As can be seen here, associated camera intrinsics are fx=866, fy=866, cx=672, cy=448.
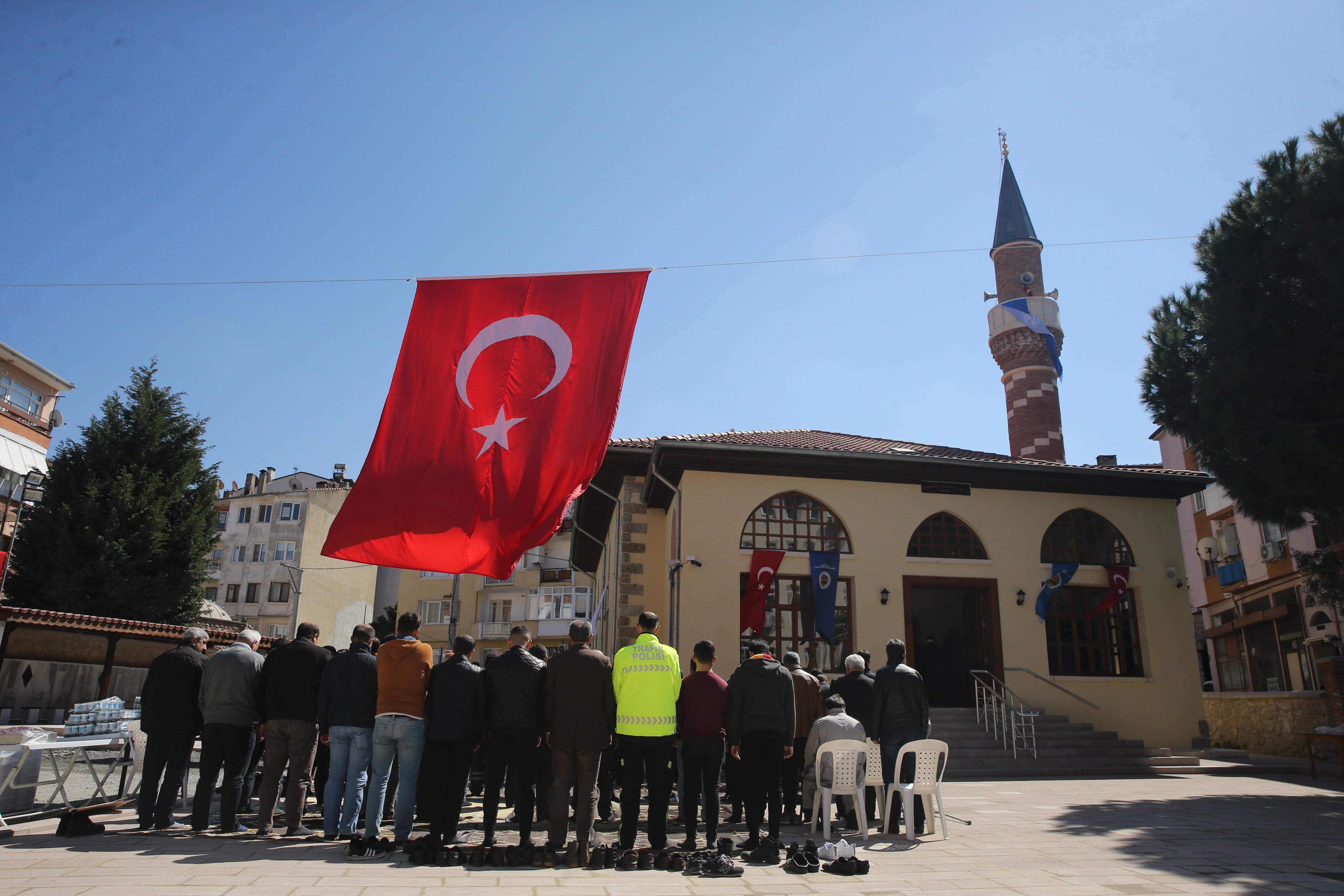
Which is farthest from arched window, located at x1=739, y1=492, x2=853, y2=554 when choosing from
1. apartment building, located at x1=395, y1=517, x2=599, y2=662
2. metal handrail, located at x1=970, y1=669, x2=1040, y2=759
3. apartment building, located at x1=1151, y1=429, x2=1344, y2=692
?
apartment building, located at x1=395, y1=517, x2=599, y2=662

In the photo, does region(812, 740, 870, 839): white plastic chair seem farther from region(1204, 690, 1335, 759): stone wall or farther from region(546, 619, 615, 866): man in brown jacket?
region(1204, 690, 1335, 759): stone wall

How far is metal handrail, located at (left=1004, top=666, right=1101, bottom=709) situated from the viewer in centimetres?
1515

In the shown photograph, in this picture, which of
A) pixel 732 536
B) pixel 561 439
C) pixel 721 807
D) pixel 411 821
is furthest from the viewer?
pixel 732 536

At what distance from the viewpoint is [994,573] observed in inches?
617

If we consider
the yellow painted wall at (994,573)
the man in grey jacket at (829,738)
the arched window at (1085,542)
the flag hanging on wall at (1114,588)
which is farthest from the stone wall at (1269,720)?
the man in grey jacket at (829,738)

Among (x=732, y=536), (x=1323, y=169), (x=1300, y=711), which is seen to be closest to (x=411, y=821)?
(x=732, y=536)

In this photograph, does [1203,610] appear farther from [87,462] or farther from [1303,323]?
[87,462]

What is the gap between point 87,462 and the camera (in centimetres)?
2317

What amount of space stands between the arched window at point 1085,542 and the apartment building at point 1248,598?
7.71 ft

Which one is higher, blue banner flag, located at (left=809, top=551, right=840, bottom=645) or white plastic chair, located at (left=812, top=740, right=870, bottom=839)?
blue banner flag, located at (left=809, top=551, right=840, bottom=645)

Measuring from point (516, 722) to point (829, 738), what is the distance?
101 inches

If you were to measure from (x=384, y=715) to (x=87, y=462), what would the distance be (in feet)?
72.9

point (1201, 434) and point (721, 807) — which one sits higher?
point (1201, 434)

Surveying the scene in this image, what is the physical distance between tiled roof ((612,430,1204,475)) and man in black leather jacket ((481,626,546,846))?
30.3 ft
